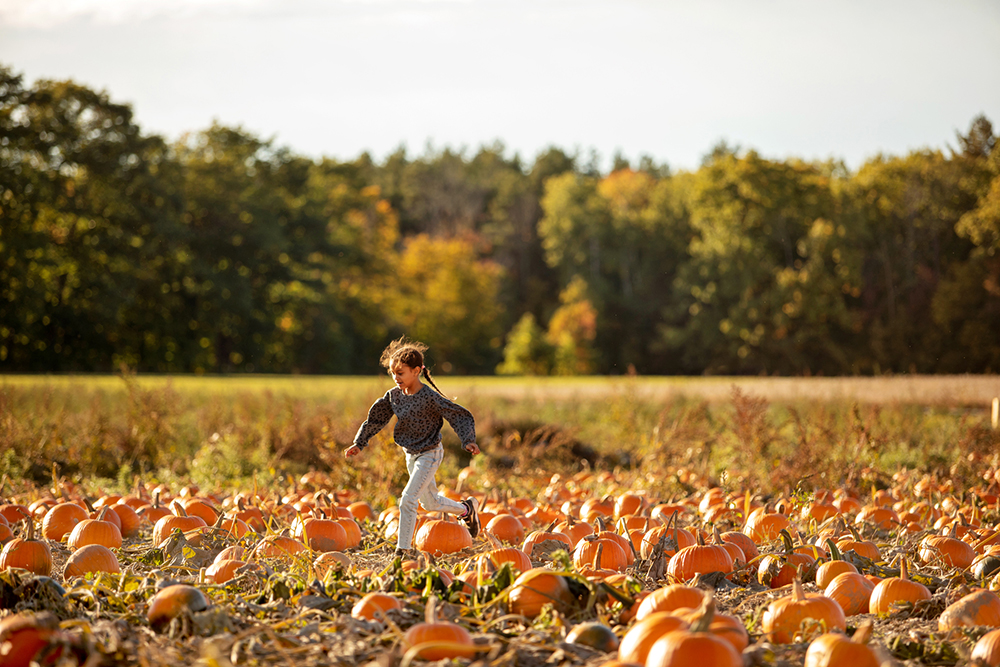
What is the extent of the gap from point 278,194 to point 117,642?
3892 cm

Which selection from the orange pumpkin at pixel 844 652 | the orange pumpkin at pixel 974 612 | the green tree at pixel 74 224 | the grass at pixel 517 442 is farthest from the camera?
the green tree at pixel 74 224

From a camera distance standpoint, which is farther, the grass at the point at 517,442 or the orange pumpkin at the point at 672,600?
the grass at the point at 517,442

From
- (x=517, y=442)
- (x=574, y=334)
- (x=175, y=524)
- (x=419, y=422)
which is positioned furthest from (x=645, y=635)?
(x=574, y=334)

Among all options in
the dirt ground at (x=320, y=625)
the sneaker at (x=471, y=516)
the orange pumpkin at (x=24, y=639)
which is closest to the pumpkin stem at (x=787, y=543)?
the dirt ground at (x=320, y=625)

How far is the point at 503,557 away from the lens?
3.43m

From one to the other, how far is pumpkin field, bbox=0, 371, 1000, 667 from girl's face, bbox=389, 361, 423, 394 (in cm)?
74

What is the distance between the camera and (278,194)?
39375 mm

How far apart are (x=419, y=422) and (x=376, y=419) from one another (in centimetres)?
27

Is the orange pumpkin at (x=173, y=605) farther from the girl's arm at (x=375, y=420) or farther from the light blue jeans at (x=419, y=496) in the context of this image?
the girl's arm at (x=375, y=420)

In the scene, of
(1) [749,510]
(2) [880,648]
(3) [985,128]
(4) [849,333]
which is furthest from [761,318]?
(2) [880,648]

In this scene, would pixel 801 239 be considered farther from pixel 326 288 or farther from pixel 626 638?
pixel 626 638

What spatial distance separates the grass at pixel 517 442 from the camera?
22.3 feet

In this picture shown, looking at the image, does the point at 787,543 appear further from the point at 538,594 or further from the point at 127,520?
the point at 127,520

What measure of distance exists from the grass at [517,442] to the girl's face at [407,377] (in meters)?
1.63
